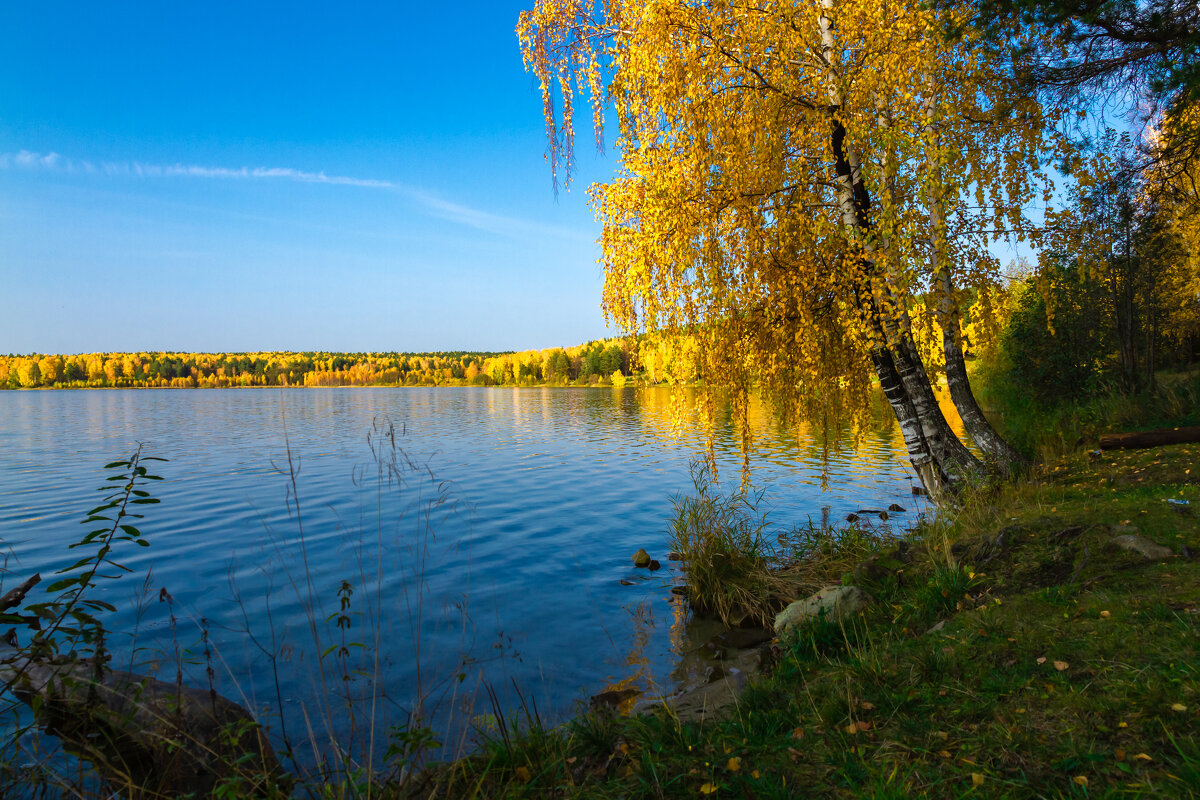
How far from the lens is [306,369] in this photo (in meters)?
117

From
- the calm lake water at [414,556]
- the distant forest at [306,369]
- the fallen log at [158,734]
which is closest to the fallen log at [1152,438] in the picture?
the calm lake water at [414,556]

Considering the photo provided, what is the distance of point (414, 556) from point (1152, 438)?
15440 mm

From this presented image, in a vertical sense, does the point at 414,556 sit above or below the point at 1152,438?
below

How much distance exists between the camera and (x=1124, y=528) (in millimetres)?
6316

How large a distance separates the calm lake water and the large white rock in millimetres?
1425

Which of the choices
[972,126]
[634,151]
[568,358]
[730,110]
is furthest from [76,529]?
[568,358]

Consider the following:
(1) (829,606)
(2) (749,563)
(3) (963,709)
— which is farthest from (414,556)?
(3) (963,709)

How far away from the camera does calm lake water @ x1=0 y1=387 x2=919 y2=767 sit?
678cm

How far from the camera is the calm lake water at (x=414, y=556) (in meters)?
6.78

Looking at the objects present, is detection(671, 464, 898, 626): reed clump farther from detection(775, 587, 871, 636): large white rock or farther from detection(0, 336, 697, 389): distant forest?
detection(0, 336, 697, 389): distant forest

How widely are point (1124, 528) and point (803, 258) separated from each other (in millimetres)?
5206

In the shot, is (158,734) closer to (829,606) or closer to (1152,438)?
(829,606)

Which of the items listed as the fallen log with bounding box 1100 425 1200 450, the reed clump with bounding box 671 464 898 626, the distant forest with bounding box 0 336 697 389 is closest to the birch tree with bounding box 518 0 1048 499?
the reed clump with bounding box 671 464 898 626

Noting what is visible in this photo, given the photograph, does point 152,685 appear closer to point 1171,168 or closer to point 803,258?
point 803,258
